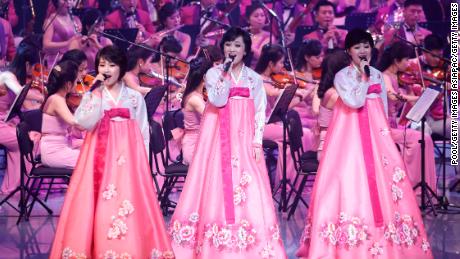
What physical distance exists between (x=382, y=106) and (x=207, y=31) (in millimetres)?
4930

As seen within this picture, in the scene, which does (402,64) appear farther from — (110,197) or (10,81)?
(110,197)

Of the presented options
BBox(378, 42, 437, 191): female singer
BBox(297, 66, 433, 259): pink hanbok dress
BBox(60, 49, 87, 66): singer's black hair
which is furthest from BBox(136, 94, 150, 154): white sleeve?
BBox(378, 42, 437, 191): female singer

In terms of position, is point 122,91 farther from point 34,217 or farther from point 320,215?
point 34,217

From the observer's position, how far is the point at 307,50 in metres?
9.24

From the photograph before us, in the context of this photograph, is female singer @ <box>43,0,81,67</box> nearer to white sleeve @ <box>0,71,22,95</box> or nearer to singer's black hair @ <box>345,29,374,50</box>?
white sleeve @ <box>0,71,22,95</box>

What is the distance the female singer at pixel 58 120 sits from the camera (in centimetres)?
682

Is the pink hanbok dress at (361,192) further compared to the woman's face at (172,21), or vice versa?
the woman's face at (172,21)

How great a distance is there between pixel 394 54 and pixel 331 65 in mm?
1639

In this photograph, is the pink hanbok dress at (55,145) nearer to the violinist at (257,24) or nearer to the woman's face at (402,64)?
the woman's face at (402,64)

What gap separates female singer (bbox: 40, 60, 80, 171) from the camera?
6.82 meters

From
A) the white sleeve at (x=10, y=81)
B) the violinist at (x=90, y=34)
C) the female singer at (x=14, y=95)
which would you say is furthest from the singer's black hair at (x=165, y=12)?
the white sleeve at (x=10, y=81)

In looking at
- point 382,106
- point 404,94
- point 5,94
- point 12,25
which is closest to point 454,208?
point 404,94

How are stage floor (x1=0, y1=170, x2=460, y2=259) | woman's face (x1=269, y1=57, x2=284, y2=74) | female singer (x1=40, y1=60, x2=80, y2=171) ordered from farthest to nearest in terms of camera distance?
1. woman's face (x1=269, y1=57, x2=284, y2=74)
2. female singer (x1=40, y1=60, x2=80, y2=171)
3. stage floor (x1=0, y1=170, x2=460, y2=259)

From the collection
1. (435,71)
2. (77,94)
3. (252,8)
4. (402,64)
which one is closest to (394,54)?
(402,64)
